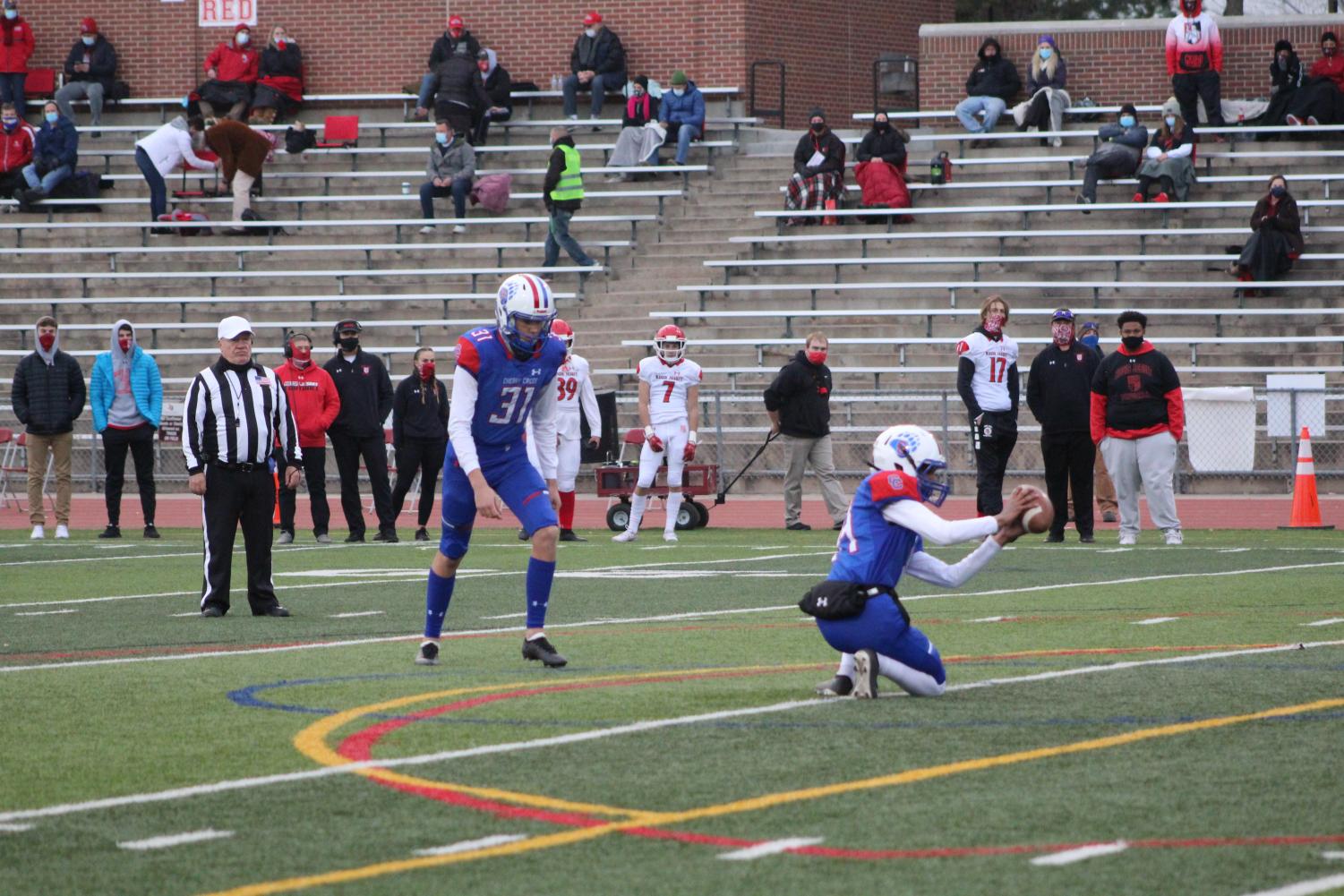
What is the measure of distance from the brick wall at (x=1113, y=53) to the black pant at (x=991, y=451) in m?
14.4

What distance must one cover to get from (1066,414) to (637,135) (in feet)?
47.9

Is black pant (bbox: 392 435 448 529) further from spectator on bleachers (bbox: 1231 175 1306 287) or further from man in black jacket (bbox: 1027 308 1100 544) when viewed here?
spectator on bleachers (bbox: 1231 175 1306 287)

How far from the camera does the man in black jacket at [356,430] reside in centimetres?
1934

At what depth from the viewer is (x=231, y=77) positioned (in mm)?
33969

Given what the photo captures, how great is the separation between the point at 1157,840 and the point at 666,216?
25.3 m

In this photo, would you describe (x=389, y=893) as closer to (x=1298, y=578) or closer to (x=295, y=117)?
(x=1298, y=578)

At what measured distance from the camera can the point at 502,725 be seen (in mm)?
7633

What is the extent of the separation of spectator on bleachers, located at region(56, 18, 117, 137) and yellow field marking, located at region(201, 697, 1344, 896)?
30.2 meters

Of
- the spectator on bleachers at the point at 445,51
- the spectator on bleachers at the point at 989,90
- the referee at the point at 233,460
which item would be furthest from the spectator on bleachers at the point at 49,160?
the referee at the point at 233,460

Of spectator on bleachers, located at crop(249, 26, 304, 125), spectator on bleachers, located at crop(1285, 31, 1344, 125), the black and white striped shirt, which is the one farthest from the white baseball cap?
spectator on bleachers, located at crop(249, 26, 304, 125)

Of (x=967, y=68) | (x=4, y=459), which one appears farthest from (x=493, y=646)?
(x=967, y=68)

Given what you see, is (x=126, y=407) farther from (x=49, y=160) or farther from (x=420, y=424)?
(x=49, y=160)

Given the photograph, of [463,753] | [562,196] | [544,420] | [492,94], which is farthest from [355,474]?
[492,94]

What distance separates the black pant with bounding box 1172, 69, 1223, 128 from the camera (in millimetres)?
28719
